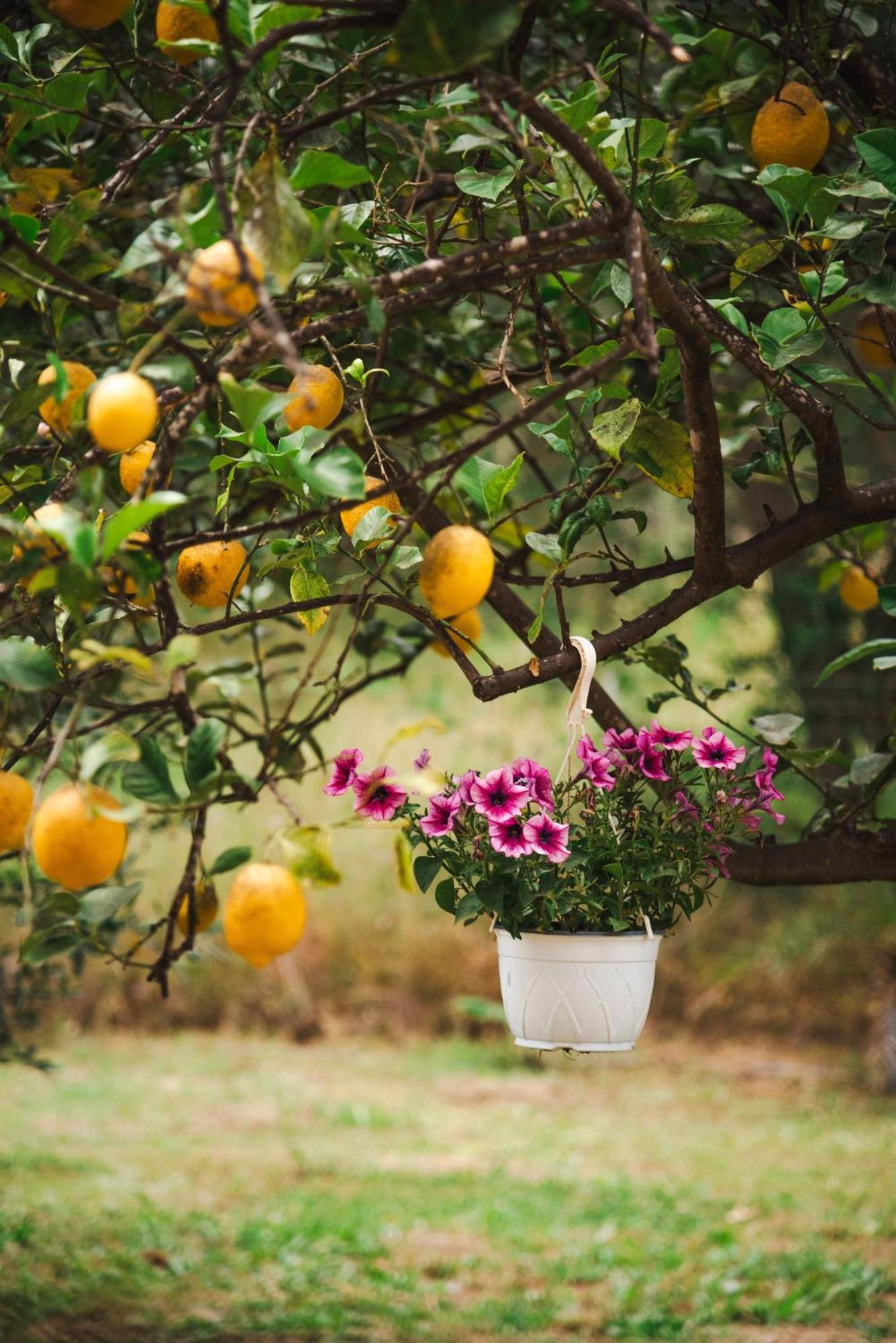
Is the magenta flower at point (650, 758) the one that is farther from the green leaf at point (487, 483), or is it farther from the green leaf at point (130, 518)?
the green leaf at point (130, 518)

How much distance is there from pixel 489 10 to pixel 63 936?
586mm

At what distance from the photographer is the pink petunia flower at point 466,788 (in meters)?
1.08

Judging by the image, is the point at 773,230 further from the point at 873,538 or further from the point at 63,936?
the point at 63,936

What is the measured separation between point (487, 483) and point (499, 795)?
26cm

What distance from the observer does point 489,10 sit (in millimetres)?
638

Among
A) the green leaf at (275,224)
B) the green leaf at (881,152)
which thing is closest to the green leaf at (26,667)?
the green leaf at (275,224)

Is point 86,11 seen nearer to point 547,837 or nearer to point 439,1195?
point 547,837

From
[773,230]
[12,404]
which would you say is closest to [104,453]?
[12,404]

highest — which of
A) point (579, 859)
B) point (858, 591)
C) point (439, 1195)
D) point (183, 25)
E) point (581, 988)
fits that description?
point (183, 25)

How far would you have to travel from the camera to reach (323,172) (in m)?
0.76

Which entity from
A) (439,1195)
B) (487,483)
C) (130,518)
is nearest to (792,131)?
(487,483)

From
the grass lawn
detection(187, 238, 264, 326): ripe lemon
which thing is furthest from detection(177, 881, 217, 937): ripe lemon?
the grass lawn

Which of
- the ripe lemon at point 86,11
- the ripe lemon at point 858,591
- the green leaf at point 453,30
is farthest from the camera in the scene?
the ripe lemon at point 858,591

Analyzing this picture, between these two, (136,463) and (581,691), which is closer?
(136,463)
